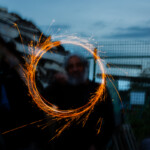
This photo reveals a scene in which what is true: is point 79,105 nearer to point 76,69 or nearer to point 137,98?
point 76,69

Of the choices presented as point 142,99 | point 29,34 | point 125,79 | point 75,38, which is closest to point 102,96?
point 75,38

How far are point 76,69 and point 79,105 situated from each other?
43cm

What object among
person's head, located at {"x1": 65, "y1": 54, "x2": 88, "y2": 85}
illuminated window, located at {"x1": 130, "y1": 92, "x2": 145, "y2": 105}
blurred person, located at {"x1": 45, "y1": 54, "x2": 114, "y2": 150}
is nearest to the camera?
blurred person, located at {"x1": 45, "y1": 54, "x2": 114, "y2": 150}

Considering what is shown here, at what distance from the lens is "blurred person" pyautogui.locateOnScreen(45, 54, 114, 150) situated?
2479 mm

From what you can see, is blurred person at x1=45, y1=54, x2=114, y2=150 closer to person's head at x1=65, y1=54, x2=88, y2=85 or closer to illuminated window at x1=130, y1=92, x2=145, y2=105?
person's head at x1=65, y1=54, x2=88, y2=85

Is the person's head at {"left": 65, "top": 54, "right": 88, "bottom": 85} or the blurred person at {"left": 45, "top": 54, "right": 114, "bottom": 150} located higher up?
the person's head at {"left": 65, "top": 54, "right": 88, "bottom": 85}

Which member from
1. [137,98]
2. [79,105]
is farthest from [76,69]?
[137,98]

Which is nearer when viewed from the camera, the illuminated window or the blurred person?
the blurred person

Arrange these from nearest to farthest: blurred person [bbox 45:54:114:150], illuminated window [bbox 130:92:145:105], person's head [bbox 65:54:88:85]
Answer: blurred person [bbox 45:54:114:150]
person's head [bbox 65:54:88:85]
illuminated window [bbox 130:92:145:105]

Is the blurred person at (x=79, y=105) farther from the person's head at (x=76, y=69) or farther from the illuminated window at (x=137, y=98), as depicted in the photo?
the illuminated window at (x=137, y=98)

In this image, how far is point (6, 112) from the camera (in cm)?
229

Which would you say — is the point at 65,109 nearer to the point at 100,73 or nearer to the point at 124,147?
the point at 124,147

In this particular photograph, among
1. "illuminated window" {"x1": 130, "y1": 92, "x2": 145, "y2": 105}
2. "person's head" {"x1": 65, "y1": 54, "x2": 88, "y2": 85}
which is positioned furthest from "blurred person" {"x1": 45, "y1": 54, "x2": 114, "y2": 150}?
"illuminated window" {"x1": 130, "y1": 92, "x2": 145, "y2": 105}

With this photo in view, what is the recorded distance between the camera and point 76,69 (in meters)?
2.67
